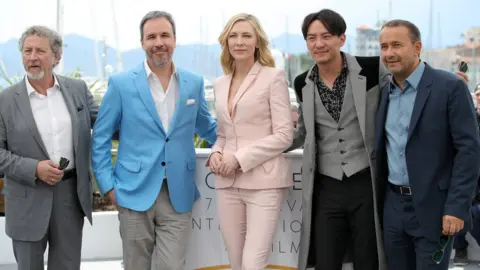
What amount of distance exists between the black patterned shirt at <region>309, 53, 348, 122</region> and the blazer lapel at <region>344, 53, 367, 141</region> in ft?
0.11

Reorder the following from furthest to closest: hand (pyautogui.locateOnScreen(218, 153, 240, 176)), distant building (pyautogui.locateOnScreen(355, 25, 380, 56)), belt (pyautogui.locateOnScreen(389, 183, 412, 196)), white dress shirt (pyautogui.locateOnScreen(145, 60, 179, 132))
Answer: distant building (pyautogui.locateOnScreen(355, 25, 380, 56))
white dress shirt (pyautogui.locateOnScreen(145, 60, 179, 132))
hand (pyautogui.locateOnScreen(218, 153, 240, 176))
belt (pyautogui.locateOnScreen(389, 183, 412, 196))

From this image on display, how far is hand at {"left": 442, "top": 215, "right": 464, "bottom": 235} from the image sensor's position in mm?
2262

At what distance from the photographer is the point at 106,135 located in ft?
9.00

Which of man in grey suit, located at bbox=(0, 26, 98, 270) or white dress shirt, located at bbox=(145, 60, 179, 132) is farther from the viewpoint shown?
white dress shirt, located at bbox=(145, 60, 179, 132)

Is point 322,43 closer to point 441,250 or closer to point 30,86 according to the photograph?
point 441,250

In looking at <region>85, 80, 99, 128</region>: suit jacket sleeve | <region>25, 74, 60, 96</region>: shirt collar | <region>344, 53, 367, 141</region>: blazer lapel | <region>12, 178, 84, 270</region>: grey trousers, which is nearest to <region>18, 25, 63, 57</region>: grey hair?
<region>25, 74, 60, 96</region>: shirt collar

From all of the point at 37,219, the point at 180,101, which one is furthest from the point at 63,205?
the point at 180,101

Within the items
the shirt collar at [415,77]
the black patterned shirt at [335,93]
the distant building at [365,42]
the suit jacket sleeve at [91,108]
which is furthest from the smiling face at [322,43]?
the distant building at [365,42]

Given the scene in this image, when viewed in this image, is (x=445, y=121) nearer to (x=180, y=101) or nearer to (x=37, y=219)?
(x=180, y=101)

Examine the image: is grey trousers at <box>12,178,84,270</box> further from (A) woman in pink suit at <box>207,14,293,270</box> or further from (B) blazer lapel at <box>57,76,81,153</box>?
(A) woman in pink suit at <box>207,14,293,270</box>

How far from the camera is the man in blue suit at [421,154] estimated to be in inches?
89.3

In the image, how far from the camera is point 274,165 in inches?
106

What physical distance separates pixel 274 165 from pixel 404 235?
67 cm

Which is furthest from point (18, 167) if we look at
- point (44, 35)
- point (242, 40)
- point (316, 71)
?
point (316, 71)
